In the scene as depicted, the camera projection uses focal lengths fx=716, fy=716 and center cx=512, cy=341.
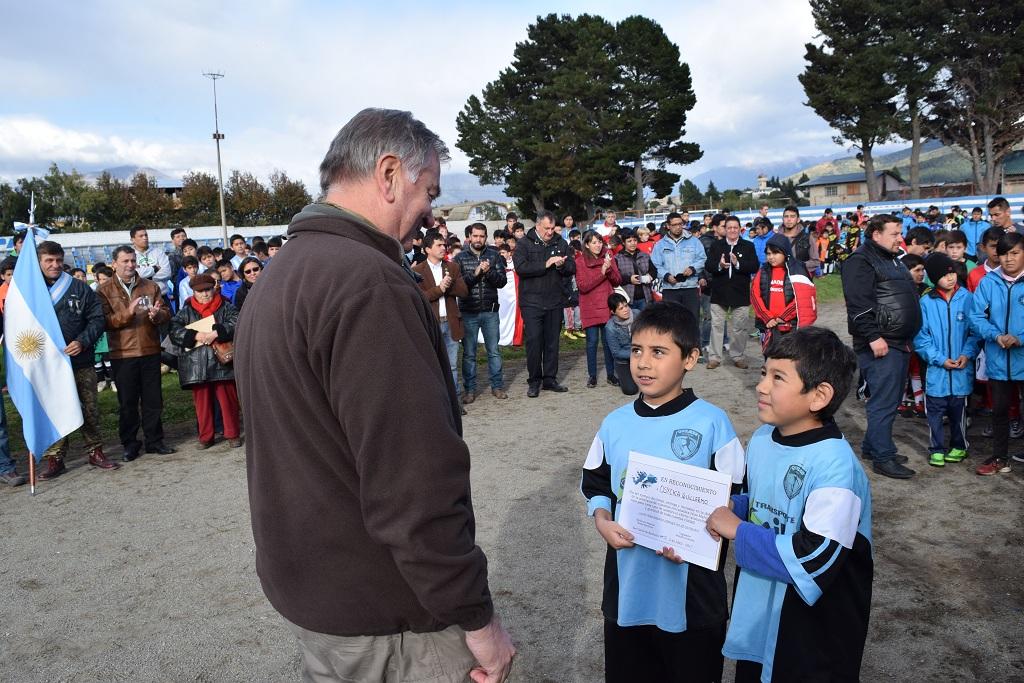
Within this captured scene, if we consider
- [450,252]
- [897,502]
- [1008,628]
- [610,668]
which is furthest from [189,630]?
[450,252]

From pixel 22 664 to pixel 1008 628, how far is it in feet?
17.0

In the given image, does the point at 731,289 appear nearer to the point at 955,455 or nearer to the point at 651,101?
the point at 955,455

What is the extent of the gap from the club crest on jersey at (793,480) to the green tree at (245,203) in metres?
51.1

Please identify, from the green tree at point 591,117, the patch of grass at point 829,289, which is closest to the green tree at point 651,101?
the green tree at point 591,117

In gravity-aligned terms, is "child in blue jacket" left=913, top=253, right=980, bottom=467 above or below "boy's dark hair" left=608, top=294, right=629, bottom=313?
below

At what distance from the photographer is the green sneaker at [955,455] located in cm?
612

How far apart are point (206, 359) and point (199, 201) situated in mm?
46155

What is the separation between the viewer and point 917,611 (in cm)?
387

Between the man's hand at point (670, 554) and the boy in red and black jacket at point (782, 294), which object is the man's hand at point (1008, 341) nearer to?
the boy in red and black jacket at point (782, 294)

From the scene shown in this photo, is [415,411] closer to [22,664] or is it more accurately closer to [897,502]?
[22,664]

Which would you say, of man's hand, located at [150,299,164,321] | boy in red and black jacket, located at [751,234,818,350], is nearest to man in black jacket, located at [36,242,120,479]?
man's hand, located at [150,299,164,321]

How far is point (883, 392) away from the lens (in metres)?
5.84

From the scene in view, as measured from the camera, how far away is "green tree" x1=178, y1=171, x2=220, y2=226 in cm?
4881

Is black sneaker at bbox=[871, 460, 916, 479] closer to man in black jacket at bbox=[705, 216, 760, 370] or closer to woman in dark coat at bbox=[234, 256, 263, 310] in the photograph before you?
man in black jacket at bbox=[705, 216, 760, 370]
